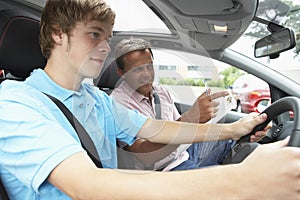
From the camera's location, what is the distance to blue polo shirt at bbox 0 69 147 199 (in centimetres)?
66

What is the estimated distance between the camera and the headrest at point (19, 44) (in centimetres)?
113

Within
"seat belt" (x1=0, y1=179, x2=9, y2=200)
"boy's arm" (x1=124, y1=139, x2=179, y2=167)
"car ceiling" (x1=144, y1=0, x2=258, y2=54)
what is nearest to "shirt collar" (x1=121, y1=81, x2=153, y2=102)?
"boy's arm" (x1=124, y1=139, x2=179, y2=167)

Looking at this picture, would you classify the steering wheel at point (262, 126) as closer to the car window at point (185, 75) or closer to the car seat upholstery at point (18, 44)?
the car window at point (185, 75)

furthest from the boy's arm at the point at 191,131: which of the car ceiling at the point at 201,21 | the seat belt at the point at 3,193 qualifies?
the seat belt at the point at 3,193

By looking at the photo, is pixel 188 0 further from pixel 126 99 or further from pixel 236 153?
pixel 236 153

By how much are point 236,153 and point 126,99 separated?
477mm

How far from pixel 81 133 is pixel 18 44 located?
43 centimetres

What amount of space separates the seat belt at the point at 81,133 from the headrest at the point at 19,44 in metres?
0.30

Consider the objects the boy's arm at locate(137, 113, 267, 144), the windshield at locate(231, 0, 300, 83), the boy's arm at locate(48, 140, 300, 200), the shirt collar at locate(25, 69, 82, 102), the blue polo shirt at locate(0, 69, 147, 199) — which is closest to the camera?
the boy's arm at locate(48, 140, 300, 200)

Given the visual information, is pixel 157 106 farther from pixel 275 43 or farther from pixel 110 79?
pixel 275 43

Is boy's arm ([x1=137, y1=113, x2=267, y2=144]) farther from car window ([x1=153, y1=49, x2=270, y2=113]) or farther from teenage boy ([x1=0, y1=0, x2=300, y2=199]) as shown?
car window ([x1=153, y1=49, x2=270, y2=113])

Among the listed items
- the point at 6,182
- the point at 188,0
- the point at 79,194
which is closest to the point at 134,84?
the point at 188,0

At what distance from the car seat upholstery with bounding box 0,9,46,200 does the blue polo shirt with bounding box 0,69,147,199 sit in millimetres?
247

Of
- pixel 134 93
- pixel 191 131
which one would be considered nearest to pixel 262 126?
pixel 191 131
